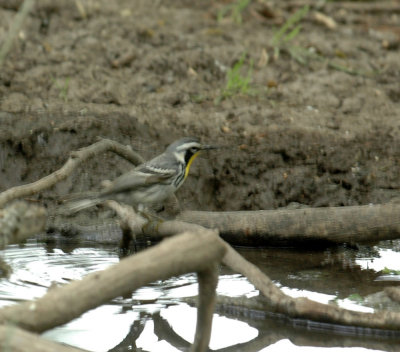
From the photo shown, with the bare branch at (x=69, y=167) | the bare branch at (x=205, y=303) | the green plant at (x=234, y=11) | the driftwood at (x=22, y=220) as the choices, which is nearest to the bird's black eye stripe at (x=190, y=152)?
the bare branch at (x=69, y=167)

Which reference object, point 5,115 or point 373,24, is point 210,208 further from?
point 373,24

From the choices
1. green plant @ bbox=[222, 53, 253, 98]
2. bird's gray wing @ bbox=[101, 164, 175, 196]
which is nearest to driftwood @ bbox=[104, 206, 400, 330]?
bird's gray wing @ bbox=[101, 164, 175, 196]

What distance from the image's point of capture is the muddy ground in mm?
7664

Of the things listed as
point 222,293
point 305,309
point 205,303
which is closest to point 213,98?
point 222,293

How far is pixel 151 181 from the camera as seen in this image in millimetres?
6559

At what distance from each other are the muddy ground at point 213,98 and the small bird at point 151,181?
85 centimetres

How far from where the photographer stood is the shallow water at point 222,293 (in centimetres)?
517

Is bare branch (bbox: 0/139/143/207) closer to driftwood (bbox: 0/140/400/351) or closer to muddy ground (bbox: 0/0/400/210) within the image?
driftwood (bbox: 0/140/400/351)

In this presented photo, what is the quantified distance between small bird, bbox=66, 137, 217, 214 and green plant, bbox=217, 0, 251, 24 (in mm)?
4223

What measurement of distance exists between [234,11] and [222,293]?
18.7 feet

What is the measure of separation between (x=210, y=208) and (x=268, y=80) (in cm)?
232

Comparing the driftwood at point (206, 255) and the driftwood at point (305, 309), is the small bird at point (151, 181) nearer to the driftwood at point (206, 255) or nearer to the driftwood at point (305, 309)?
the driftwood at point (206, 255)

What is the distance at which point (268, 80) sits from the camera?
936 cm

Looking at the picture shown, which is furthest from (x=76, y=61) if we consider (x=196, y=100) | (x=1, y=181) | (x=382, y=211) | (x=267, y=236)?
(x=382, y=211)
